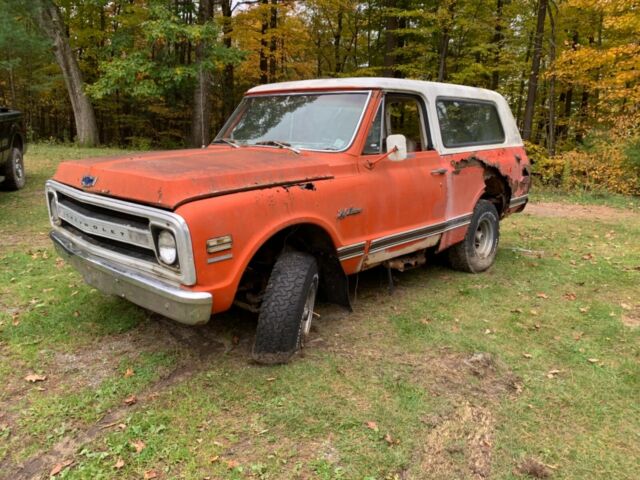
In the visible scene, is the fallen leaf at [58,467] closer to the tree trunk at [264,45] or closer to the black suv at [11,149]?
the black suv at [11,149]

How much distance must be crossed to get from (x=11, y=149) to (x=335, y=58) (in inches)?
745

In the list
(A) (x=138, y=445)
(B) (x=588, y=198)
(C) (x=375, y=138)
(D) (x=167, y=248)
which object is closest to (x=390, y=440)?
(A) (x=138, y=445)

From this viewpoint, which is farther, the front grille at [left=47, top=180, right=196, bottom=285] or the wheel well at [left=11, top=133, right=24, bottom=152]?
the wheel well at [left=11, top=133, right=24, bottom=152]

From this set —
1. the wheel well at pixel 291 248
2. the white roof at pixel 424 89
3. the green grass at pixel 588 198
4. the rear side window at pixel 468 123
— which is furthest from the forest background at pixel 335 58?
the wheel well at pixel 291 248

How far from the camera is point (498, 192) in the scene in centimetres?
603

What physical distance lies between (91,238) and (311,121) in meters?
1.99

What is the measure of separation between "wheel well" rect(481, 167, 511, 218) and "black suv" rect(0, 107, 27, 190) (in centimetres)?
734

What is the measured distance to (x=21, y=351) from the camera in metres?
3.60

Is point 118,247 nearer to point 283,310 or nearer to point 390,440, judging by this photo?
point 283,310

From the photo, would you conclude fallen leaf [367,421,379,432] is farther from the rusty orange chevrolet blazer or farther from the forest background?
the forest background

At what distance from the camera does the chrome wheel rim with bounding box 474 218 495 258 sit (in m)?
5.85

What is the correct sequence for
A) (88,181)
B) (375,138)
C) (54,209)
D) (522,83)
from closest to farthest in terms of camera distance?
(88,181) < (54,209) < (375,138) < (522,83)

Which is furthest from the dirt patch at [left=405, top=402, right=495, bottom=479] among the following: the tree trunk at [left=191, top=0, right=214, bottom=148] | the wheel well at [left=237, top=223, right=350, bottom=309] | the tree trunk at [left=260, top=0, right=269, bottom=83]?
the tree trunk at [left=260, top=0, right=269, bottom=83]

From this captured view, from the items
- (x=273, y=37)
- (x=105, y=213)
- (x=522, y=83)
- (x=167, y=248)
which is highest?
(x=273, y=37)
